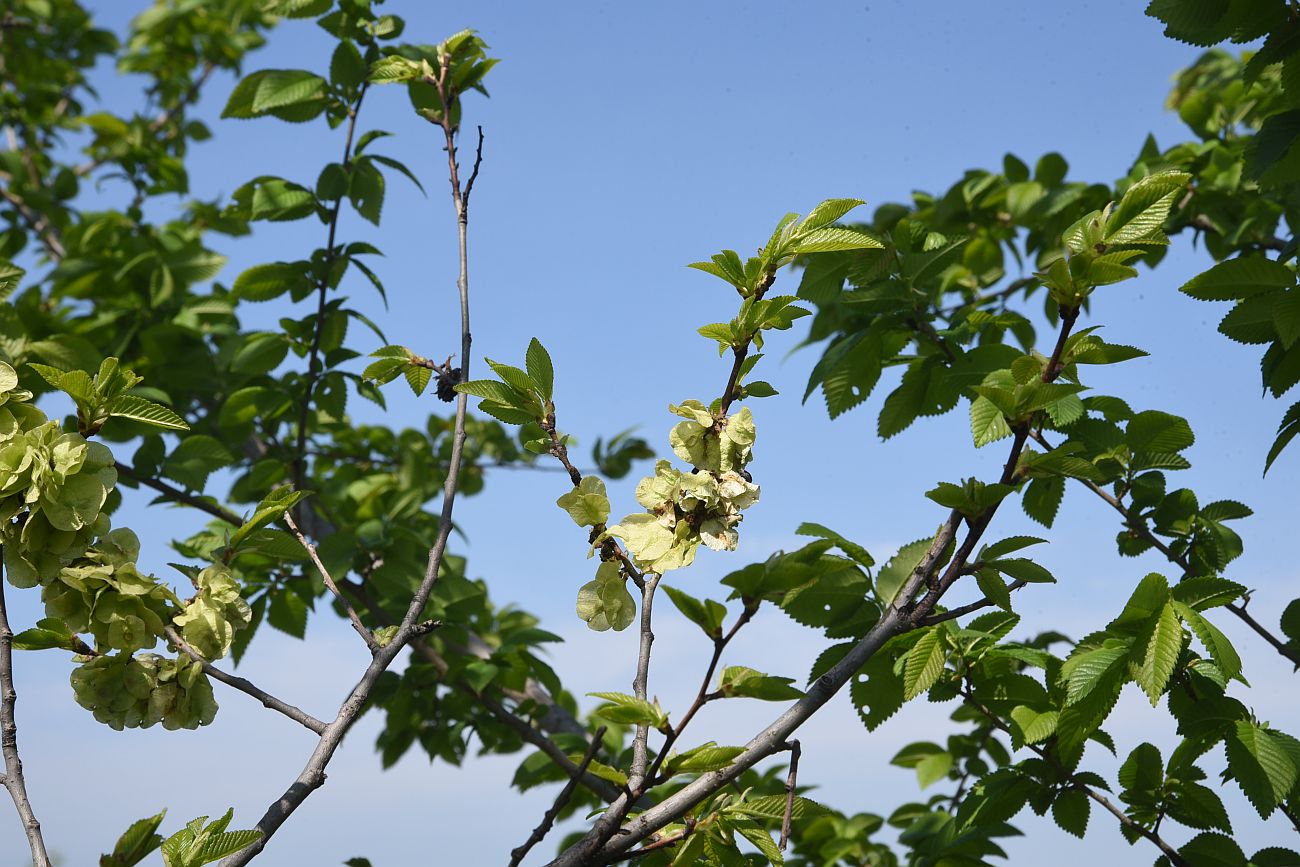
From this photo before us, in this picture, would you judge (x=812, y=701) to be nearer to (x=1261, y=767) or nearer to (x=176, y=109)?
(x=1261, y=767)

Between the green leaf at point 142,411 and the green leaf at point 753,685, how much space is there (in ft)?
2.60

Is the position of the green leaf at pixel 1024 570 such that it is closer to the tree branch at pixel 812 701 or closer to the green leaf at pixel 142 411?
the tree branch at pixel 812 701

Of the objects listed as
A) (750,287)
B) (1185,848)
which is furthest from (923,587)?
(1185,848)

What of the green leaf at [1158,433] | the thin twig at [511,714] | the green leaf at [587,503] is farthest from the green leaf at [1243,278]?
the thin twig at [511,714]

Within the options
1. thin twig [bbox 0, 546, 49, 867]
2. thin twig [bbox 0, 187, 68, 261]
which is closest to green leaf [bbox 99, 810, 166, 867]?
thin twig [bbox 0, 546, 49, 867]

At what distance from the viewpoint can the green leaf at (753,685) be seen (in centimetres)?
137

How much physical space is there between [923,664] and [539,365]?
0.73 metres

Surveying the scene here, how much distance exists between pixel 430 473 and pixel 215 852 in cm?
242

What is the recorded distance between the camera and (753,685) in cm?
137

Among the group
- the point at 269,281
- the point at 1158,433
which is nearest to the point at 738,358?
the point at 1158,433

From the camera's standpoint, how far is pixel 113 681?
1383 millimetres

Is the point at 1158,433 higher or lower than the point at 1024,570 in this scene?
higher

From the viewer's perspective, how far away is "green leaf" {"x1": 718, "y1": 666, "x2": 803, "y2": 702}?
1372 millimetres

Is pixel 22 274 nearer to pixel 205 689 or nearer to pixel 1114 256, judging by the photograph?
pixel 205 689
